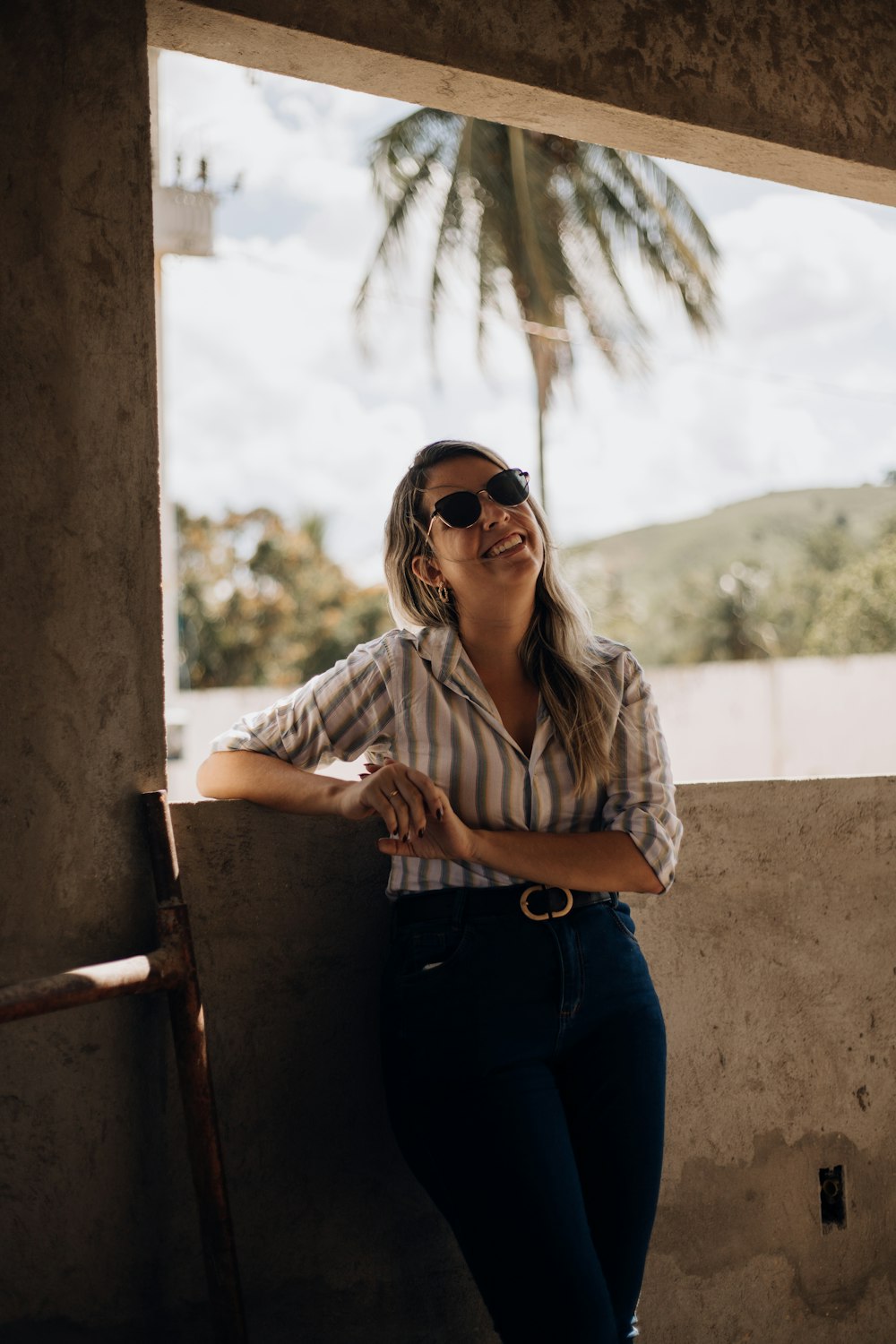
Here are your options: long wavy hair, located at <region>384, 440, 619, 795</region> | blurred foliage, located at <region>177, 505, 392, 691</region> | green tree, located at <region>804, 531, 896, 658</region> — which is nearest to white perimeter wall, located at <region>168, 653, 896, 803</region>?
green tree, located at <region>804, 531, 896, 658</region>

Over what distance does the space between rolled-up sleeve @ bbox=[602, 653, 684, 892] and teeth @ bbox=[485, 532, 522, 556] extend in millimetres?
312

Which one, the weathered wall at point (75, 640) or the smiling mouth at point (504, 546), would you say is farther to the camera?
the smiling mouth at point (504, 546)

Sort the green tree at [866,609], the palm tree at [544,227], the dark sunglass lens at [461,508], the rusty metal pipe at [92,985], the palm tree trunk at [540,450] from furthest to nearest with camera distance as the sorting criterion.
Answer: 1. the green tree at [866,609]
2. the palm tree trunk at [540,450]
3. the palm tree at [544,227]
4. the dark sunglass lens at [461,508]
5. the rusty metal pipe at [92,985]

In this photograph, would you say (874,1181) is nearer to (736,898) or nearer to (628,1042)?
(736,898)

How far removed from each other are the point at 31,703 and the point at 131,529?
352 mm

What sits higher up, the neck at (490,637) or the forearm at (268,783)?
the neck at (490,637)

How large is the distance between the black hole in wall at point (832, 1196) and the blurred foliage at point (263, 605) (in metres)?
31.0

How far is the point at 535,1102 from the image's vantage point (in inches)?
73.9

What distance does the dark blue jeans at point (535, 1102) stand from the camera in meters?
1.78

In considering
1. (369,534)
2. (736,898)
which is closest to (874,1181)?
(736,898)

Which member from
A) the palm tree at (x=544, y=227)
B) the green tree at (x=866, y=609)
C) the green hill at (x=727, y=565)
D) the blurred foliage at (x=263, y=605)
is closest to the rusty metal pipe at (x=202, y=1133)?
the green hill at (x=727, y=565)

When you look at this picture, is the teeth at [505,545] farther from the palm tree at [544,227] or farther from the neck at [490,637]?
the palm tree at [544,227]

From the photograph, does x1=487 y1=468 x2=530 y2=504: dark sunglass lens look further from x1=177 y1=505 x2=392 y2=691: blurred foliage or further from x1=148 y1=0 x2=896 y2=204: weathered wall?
x1=177 y1=505 x2=392 y2=691: blurred foliage

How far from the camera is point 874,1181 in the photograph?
271cm
